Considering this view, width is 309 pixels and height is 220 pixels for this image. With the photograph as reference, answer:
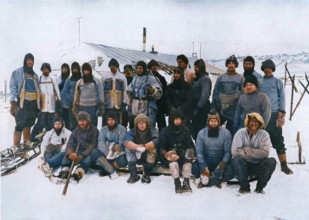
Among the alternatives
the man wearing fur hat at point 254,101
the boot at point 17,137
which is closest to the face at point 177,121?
the man wearing fur hat at point 254,101

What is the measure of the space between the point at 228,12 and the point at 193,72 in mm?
985

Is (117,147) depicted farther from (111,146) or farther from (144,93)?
(144,93)

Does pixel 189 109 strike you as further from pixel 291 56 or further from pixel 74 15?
pixel 74 15

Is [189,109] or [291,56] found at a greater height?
[291,56]

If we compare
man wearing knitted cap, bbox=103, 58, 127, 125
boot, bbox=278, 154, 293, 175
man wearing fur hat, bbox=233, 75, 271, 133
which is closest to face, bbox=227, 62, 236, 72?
man wearing fur hat, bbox=233, 75, 271, 133

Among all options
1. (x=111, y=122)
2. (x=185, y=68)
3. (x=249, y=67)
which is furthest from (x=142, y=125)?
(x=249, y=67)

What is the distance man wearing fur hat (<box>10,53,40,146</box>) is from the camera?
392 cm

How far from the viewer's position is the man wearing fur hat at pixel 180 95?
3619 mm

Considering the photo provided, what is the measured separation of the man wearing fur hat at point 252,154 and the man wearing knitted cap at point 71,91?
2361mm

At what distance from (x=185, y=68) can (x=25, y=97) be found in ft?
7.84

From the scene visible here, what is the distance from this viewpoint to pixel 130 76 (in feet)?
13.9

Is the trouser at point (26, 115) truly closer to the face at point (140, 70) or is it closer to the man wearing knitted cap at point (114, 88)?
the man wearing knitted cap at point (114, 88)

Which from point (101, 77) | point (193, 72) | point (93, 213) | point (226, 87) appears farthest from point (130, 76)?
point (93, 213)

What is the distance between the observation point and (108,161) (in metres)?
3.53
